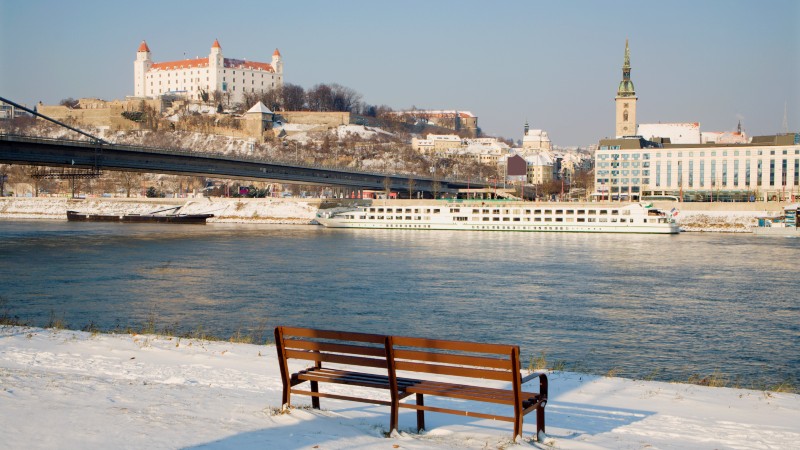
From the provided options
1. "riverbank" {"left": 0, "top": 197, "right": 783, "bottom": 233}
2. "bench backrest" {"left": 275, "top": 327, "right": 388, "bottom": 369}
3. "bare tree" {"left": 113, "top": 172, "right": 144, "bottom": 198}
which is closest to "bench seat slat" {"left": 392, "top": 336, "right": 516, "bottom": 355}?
"bench backrest" {"left": 275, "top": 327, "right": 388, "bottom": 369}

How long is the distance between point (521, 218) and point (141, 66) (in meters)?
112

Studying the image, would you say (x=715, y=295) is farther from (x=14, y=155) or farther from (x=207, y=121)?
(x=207, y=121)

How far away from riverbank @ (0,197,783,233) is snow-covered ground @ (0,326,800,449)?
55.1m

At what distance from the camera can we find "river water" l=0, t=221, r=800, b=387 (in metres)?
14.0

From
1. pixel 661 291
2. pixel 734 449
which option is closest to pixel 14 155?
pixel 661 291

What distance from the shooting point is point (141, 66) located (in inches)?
5891

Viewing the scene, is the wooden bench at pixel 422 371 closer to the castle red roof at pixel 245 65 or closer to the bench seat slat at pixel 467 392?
the bench seat slat at pixel 467 392

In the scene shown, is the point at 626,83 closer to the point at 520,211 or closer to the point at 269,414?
the point at 520,211

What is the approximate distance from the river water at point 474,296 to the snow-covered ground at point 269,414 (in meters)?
4.19

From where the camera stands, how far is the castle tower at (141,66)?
491 ft

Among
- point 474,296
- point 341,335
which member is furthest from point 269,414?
point 474,296

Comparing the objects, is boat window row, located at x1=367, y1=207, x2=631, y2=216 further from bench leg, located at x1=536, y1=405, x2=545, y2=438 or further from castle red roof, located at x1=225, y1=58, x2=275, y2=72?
castle red roof, located at x1=225, y1=58, x2=275, y2=72

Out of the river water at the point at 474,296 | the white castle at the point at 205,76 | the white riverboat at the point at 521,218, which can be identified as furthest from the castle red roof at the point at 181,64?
the river water at the point at 474,296

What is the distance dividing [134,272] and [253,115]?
335 feet
